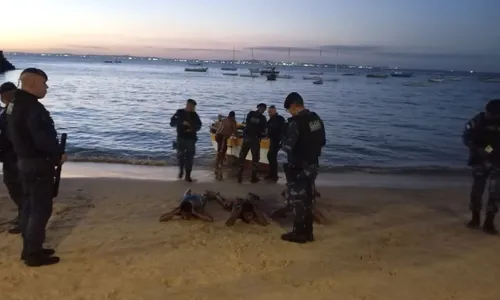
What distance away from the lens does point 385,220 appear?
24.3ft

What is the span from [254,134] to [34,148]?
689 centimetres

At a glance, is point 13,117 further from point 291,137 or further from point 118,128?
point 118,128

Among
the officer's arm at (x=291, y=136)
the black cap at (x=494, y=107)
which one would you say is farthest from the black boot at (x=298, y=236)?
the black cap at (x=494, y=107)

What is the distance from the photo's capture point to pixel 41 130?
A: 4535mm

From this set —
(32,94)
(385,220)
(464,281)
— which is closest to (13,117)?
(32,94)

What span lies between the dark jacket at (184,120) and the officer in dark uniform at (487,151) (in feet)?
18.0

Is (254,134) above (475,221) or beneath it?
above

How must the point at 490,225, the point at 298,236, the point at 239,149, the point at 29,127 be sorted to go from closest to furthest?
the point at 29,127 < the point at 298,236 < the point at 490,225 < the point at 239,149

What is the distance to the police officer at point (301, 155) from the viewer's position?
5602mm

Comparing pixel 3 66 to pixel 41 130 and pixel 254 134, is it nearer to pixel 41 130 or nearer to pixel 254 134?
pixel 254 134

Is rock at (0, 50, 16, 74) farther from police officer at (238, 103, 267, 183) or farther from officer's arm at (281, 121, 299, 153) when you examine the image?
officer's arm at (281, 121, 299, 153)

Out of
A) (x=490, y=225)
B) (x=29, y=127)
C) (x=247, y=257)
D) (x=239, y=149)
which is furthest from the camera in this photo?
(x=239, y=149)

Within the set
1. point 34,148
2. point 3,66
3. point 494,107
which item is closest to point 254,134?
point 494,107

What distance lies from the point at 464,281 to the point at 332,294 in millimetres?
1544
